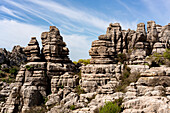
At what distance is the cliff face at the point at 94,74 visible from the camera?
20.5 metres

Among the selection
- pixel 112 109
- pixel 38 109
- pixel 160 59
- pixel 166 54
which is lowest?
pixel 38 109

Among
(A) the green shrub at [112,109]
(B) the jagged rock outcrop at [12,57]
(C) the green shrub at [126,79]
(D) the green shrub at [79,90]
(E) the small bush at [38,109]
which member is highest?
(B) the jagged rock outcrop at [12,57]

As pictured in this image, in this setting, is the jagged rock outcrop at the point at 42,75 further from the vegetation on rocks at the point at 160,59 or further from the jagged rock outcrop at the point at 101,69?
the vegetation on rocks at the point at 160,59

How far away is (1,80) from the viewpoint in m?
41.3

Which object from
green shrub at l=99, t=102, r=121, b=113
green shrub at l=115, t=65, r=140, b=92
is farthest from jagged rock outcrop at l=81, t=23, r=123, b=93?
green shrub at l=99, t=102, r=121, b=113

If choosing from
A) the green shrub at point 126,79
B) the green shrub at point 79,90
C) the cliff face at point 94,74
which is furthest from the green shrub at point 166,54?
the green shrub at point 79,90

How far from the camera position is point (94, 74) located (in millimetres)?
26094

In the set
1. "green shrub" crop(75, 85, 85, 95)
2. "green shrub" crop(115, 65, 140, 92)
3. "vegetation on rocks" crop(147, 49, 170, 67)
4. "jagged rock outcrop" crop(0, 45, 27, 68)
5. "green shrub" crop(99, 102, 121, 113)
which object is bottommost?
"green shrub" crop(99, 102, 121, 113)

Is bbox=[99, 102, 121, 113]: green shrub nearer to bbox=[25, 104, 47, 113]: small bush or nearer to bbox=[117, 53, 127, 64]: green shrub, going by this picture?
bbox=[25, 104, 47, 113]: small bush

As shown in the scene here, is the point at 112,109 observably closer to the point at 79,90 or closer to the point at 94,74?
the point at 79,90

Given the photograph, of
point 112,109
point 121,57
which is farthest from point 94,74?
point 112,109

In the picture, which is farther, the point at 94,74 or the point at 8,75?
the point at 8,75

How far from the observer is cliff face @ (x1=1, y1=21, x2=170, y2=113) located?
2050cm

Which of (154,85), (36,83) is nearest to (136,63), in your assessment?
(154,85)
